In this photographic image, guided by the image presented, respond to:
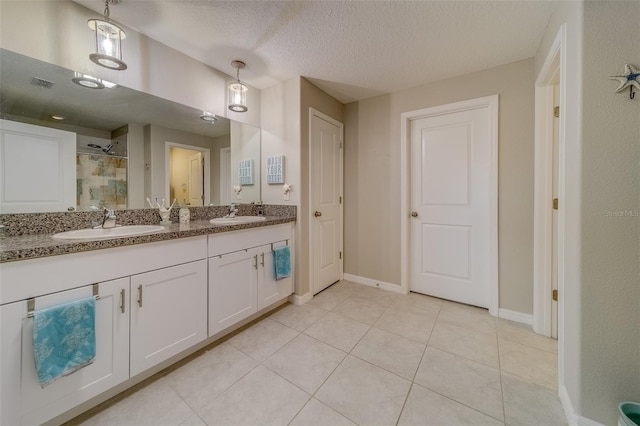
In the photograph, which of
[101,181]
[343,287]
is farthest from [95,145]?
[343,287]

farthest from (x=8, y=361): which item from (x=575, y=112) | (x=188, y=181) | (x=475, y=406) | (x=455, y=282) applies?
(x=455, y=282)

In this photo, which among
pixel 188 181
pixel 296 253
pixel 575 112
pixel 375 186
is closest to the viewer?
pixel 575 112

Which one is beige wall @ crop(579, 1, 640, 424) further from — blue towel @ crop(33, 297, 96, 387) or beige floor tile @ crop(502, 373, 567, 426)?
blue towel @ crop(33, 297, 96, 387)

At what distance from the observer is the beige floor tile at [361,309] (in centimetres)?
218

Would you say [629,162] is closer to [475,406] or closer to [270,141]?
[475,406]

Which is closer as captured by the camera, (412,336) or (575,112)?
(575,112)

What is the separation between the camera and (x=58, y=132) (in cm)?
146

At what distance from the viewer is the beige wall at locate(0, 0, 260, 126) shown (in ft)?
4.30

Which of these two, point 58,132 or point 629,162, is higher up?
point 58,132

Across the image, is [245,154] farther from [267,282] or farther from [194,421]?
[194,421]

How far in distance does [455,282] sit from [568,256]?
1.39 meters

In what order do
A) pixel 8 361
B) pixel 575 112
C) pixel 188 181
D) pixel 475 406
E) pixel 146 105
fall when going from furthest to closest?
pixel 188 181
pixel 146 105
pixel 475 406
pixel 575 112
pixel 8 361

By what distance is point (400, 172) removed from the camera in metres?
2.69

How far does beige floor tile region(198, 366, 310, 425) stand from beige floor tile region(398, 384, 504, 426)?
0.56 m
